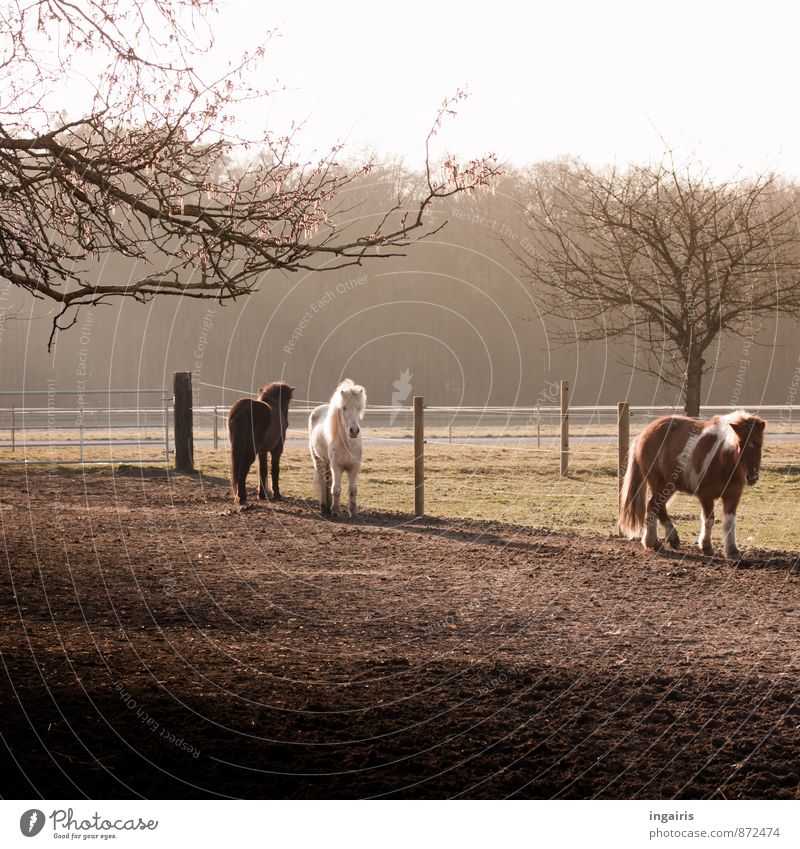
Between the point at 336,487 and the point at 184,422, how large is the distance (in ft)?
20.9

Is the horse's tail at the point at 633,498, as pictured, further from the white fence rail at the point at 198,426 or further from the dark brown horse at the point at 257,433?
the white fence rail at the point at 198,426

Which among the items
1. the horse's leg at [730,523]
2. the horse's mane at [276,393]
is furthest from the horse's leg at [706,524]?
the horse's mane at [276,393]

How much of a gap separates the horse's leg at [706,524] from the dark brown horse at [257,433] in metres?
5.98

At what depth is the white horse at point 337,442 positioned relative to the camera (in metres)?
11.5

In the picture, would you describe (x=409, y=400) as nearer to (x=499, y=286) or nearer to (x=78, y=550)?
(x=499, y=286)

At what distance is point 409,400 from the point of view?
38469 mm

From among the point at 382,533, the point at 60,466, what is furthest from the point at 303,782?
the point at 60,466

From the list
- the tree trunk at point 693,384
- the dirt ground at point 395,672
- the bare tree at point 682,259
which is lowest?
the dirt ground at point 395,672

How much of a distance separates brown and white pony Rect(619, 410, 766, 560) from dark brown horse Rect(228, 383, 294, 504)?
17.4 feet

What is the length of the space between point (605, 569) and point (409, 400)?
97.0ft

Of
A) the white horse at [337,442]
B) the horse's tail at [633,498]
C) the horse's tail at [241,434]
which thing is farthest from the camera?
the horse's tail at [241,434]

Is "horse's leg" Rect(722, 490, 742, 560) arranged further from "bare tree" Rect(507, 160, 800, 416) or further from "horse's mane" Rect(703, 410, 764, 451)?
"bare tree" Rect(507, 160, 800, 416)

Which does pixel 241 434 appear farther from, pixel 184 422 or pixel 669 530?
pixel 669 530

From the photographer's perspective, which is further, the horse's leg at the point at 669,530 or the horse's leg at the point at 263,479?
the horse's leg at the point at 263,479
